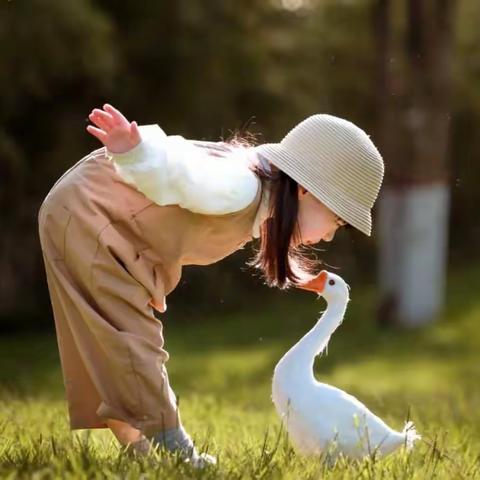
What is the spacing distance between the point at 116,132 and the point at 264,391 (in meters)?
4.19

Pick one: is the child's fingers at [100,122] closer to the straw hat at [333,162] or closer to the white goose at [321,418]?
the straw hat at [333,162]

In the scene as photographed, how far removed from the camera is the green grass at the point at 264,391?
279 centimetres

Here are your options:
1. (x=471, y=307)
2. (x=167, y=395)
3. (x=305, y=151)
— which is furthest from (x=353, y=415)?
(x=471, y=307)

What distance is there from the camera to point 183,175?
279 centimetres

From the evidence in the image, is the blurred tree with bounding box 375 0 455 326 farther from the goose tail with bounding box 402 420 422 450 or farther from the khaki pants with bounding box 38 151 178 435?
the khaki pants with bounding box 38 151 178 435

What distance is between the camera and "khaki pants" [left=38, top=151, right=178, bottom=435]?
9.53 ft

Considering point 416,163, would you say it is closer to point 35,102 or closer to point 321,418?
point 35,102

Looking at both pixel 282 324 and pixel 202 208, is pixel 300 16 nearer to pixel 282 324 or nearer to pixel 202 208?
pixel 282 324

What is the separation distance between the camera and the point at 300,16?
1111 cm

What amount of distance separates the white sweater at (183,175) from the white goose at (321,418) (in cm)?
44

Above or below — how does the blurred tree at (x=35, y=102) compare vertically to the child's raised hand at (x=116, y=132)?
below

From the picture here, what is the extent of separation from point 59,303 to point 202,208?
18.5 inches

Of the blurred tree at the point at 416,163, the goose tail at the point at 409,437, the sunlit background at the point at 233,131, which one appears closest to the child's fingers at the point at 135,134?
the goose tail at the point at 409,437

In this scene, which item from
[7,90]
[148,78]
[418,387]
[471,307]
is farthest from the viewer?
[471,307]
